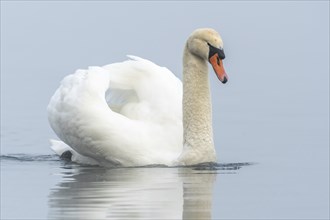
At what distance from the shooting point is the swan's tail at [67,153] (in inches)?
608

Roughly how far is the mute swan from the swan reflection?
0.81 feet

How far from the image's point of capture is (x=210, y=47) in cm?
1470

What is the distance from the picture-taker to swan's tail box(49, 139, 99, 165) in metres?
15.4

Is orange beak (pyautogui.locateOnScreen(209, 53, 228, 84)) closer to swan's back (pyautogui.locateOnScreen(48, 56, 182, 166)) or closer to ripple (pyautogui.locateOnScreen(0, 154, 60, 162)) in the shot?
swan's back (pyautogui.locateOnScreen(48, 56, 182, 166))

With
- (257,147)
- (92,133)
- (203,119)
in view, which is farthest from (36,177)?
(257,147)

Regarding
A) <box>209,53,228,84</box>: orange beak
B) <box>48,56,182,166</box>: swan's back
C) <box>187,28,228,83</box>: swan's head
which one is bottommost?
<box>48,56,182,166</box>: swan's back

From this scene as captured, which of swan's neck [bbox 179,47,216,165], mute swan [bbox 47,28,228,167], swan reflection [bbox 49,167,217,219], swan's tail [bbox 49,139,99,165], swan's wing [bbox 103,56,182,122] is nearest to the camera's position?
swan reflection [bbox 49,167,217,219]

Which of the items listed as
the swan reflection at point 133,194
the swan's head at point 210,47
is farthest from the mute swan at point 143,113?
the swan reflection at point 133,194

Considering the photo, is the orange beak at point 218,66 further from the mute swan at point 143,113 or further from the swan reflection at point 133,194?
the swan reflection at point 133,194

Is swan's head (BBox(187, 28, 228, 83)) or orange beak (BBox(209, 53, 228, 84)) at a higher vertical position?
swan's head (BBox(187, 28, 228, 83))

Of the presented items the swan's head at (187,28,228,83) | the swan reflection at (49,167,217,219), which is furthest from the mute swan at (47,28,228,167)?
the swan reflection at (49,167,217,219)

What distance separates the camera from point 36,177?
13977 millimetres

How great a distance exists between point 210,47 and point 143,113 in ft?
3.60

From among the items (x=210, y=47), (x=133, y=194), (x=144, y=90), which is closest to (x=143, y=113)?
(x=144, y=90)
